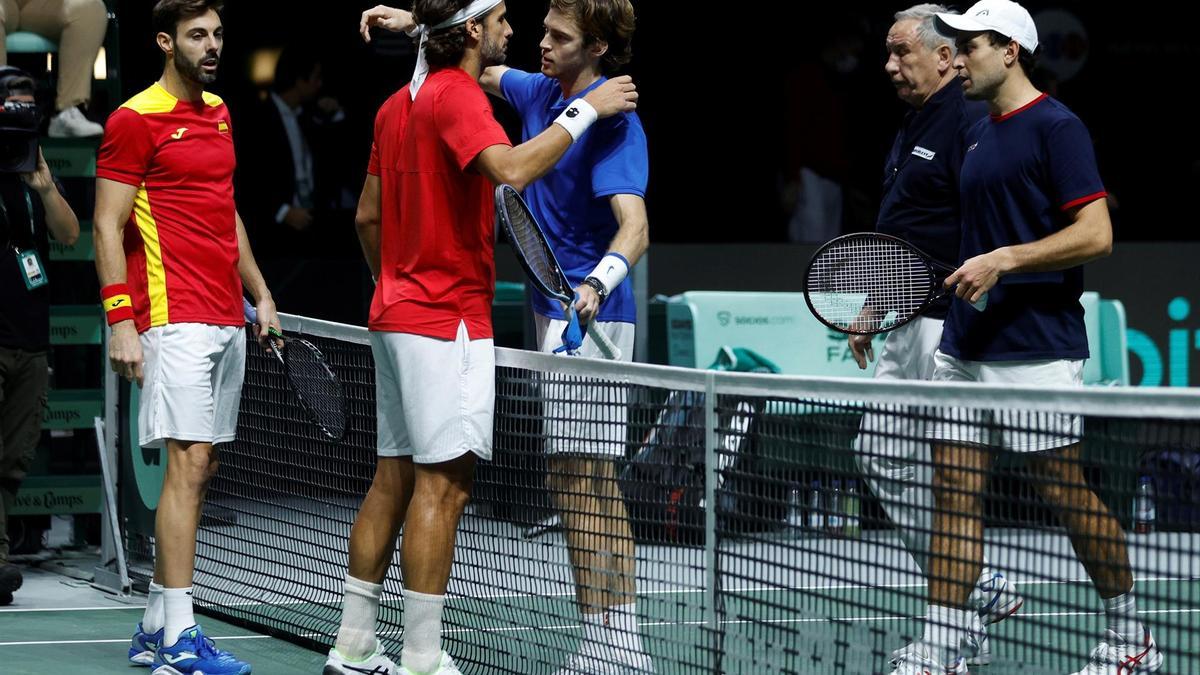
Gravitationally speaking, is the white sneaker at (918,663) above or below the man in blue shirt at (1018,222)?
below

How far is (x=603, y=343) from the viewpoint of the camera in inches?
211

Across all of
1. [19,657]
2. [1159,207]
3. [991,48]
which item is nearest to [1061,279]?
[991,48]

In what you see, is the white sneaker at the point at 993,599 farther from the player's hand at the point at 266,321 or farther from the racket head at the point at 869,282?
the player's hand at the point at 266,321

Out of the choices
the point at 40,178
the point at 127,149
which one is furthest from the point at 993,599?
the point at 40,178

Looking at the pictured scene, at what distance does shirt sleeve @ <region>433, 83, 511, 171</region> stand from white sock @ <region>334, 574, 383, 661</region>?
50.2 inches

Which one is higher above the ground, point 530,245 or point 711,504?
point 530,245

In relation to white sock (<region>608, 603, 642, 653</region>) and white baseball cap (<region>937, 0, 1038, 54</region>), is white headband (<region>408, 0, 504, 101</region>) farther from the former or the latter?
white sock (<region>608, 603, 642, 653</region>)

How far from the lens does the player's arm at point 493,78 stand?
6.26m

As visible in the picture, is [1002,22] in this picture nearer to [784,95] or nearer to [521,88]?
[521,88]

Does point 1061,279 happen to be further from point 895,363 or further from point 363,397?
point 363,397

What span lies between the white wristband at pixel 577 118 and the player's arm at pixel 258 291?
153cm

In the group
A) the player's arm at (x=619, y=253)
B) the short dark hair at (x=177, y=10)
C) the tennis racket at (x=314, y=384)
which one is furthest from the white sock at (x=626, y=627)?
the short dark hair at (x=177, y=10)

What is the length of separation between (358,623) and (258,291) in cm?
138

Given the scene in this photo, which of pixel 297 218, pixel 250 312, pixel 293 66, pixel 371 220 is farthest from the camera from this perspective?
pixel 293 66
